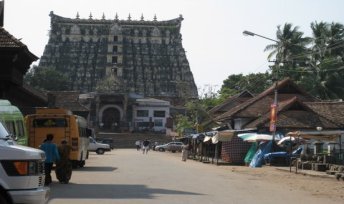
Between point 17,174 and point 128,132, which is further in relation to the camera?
point 128,132

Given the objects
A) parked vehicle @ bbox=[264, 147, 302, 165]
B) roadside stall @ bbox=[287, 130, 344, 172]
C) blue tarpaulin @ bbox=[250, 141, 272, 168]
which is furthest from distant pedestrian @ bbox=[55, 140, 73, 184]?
parked vehicle @ bbox=[264, 147, 302, 165]

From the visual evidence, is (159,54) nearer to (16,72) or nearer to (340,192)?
(16,72)

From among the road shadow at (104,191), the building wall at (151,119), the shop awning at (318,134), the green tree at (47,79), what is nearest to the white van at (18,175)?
the road shadow at (104,191)

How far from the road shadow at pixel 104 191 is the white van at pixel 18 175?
6.13 m

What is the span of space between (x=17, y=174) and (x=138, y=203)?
5712 millimetres

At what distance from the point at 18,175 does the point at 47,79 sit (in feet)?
346

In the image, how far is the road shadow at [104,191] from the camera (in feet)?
50.4

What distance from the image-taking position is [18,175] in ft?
28.1

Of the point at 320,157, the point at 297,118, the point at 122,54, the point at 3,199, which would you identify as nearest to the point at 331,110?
the point at 297,118

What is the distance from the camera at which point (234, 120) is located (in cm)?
5412

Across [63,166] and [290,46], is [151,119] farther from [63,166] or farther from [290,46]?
[63,166]

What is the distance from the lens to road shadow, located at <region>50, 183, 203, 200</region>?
1537 cm

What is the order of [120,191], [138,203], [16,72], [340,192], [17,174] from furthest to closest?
[16,72] < [340,192] < [120,191] < [138,203] < [17,174]

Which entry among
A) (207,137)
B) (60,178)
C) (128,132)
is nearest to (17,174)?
(60,178)
